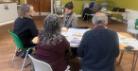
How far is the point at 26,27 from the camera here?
3.58 meters

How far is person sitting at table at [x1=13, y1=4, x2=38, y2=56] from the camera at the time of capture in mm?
3561

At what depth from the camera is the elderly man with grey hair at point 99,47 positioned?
2297 millimetres

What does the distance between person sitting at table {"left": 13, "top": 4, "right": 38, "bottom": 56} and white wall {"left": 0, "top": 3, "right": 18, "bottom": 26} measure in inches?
137

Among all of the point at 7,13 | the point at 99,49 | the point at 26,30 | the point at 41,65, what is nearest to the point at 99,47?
the point at 99,49

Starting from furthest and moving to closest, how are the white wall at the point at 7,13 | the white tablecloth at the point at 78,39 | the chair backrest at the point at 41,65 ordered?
the white wall at the point at 7,13, the white tablecloth at the point at 78,39, the chair backrest at the point at 41,65

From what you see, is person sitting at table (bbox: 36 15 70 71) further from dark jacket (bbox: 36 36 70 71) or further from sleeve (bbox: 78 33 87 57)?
sleeve (bbox: 78 33 87 57)

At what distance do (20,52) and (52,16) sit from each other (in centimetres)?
Answer: 232

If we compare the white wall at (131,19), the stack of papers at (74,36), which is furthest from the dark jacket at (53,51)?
the white wall at (131,19)

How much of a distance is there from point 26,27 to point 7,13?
381 cm

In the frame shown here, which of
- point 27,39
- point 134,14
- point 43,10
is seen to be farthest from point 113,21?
point 27,39

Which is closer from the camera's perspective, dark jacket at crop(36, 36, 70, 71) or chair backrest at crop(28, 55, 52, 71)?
chair backrest at crop(28, 55, 52, 71)

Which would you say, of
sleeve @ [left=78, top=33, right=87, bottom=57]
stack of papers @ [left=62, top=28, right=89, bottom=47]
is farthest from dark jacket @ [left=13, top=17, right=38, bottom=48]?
sleeve @ [left=78, top=33, right=87, bottom=57]

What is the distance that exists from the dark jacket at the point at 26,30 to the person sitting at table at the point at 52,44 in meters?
1.17

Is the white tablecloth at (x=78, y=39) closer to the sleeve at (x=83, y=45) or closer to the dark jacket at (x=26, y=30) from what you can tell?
the sleeve at (x=83, y=45)
